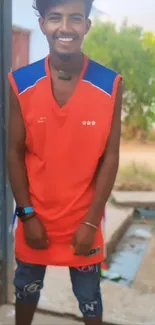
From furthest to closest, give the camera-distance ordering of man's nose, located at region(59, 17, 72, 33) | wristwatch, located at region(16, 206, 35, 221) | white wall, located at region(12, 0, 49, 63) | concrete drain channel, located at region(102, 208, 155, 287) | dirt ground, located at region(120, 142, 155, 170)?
dirt ground, located at region(120, 142, 155, 170)
concrete drain channel, located at region(102, 208, 155, 287)
white wall, located at region(12, 0, 49, 63)
wristwatch, located at region(16, 206, 35, 221)
man's nose, located at region(59, 17, 72, 33)

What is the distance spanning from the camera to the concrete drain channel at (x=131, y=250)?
3170mm

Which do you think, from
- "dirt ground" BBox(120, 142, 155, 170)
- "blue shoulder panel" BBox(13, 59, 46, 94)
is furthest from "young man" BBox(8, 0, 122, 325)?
"dirt ground" BBox(120, 142, 155, 170)

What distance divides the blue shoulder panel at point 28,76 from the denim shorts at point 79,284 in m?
0.60

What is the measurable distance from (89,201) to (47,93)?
0.37 metres

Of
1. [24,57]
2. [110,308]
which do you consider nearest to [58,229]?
[110,308]

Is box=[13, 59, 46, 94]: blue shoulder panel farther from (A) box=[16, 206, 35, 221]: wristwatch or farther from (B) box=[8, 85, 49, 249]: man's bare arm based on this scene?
(A) box=[16, 206, 35, 221]: wristwatch

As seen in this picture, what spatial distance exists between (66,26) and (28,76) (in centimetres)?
21

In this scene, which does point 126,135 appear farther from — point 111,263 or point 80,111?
point 80,111

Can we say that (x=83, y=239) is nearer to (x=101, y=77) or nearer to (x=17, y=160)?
(x=17, y=160)

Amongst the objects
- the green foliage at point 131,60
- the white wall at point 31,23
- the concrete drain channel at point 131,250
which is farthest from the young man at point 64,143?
the green foliage at point 131,60

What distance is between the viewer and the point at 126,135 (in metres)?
4.83

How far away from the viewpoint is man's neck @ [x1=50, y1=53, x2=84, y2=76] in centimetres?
172

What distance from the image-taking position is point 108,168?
5.69 ft

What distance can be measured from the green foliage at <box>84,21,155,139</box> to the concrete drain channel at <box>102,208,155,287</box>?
826 mm
